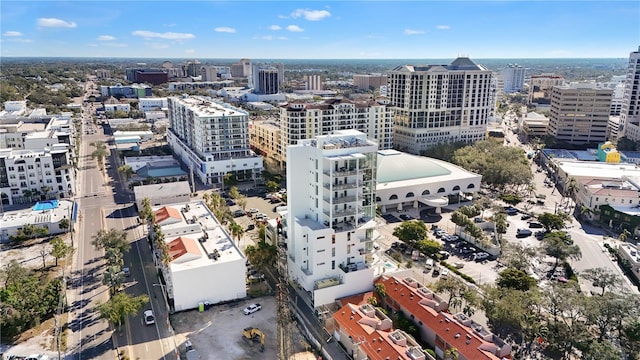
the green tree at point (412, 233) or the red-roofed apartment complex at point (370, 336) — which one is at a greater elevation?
the green tree at point (412, 233)

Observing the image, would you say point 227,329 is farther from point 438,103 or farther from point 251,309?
point 438,103

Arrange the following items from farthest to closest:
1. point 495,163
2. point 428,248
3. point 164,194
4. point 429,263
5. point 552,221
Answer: point 495,163, point 164,194, point 552,221, point 428,248, point 429,263

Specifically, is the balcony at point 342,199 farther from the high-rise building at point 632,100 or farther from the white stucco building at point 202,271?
the high-rise building at point 632,100

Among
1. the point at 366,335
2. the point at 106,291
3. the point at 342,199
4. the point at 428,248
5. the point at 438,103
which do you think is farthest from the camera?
the point at 438,103

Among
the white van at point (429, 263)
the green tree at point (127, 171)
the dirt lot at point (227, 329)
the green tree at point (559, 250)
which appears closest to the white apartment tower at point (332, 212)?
the dirt lot at point (227, 329)

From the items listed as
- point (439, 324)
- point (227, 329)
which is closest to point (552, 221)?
point (439, 324)

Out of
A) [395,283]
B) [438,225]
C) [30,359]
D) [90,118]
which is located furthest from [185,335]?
[90,118]
